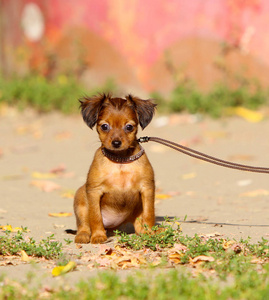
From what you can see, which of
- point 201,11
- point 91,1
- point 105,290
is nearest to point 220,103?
point 201,11

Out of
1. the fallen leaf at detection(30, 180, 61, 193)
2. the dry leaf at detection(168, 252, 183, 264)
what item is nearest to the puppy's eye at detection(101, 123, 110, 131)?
the dry leaf at detection(168, 252, 183, 264)

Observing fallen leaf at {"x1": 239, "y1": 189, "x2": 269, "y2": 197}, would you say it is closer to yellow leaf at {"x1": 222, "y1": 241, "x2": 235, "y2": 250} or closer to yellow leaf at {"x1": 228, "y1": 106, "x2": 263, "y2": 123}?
yellow leaf at {"x1": 222, "y1": 241, "x2": 235, "y2": 250}

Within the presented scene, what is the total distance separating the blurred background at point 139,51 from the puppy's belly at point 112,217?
244 inches

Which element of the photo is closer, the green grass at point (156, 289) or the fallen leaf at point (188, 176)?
the green grass at point (156, 289)

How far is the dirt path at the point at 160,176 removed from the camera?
17.8 ft

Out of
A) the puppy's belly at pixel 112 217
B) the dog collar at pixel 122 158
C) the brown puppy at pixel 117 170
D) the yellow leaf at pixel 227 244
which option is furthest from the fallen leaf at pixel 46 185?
the yellow leaf at pixel 227 244

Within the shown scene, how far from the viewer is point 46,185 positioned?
754cm

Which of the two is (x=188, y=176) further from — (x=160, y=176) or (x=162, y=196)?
(x=162, y=196)

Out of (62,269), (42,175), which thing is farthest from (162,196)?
(62,269)

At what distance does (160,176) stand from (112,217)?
3.26 metres

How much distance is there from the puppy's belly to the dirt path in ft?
1.13

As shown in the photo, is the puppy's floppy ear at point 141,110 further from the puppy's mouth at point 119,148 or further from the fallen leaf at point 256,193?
the fallen leaf at point 256,193

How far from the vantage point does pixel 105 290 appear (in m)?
3.33

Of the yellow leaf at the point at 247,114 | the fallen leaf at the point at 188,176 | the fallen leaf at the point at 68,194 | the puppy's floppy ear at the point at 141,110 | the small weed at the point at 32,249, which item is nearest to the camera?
the small weed at the point at 32,249
